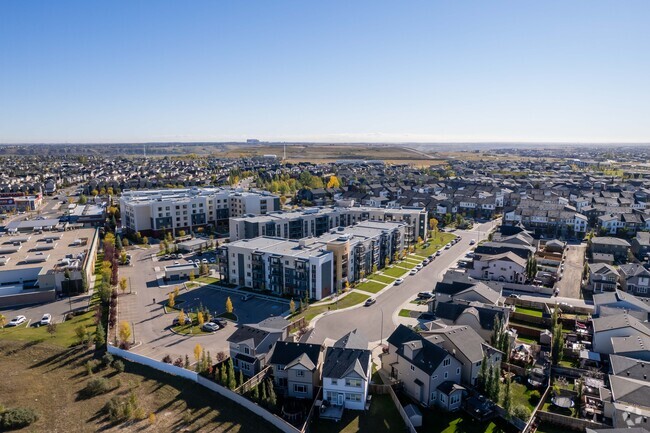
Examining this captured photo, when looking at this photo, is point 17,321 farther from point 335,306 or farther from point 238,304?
point 335,306

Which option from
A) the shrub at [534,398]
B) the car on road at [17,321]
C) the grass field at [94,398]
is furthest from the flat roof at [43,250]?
the shrub at [534,398]

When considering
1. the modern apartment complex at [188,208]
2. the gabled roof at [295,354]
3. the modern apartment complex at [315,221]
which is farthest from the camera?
the modern apartment complex at [188,208]

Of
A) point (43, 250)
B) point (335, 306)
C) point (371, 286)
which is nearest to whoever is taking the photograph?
point (335, 306)

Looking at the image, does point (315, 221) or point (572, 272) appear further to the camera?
point (315, 221)

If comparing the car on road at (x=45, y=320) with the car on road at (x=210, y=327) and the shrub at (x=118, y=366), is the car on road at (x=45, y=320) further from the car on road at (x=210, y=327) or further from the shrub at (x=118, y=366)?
the car on road at (x=210, y=327)

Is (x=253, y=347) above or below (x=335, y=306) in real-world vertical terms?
above

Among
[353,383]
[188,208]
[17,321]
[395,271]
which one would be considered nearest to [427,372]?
[353,383]
